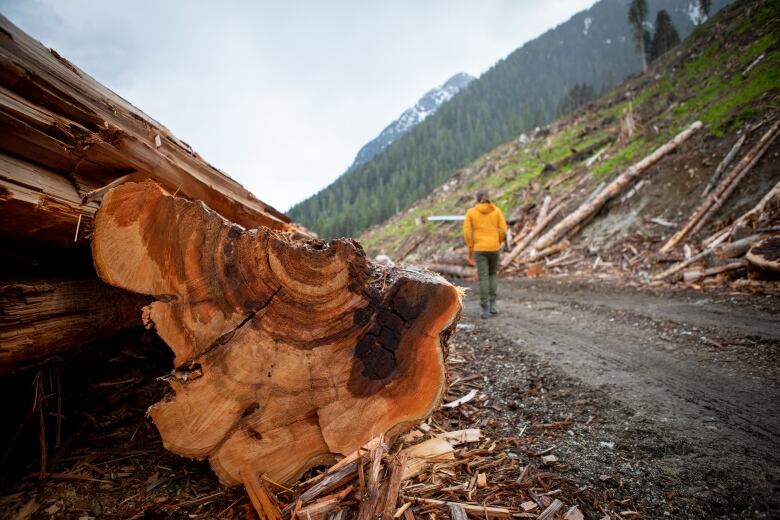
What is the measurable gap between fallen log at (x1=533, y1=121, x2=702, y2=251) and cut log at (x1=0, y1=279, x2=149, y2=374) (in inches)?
486

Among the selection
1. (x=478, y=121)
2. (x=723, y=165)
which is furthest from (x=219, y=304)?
(x=478, y=121)

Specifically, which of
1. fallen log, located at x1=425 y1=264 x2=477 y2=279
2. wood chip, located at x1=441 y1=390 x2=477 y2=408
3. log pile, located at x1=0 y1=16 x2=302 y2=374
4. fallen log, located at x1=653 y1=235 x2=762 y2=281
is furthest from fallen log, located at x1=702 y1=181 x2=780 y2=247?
log pile, located at x1=0 y1=16 x2=302 y2=374

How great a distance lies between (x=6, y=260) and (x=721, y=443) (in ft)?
14.8

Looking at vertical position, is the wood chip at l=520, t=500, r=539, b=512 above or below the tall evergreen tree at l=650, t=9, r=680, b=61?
below

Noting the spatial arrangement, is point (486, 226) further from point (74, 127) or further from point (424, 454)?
point (74, 127)

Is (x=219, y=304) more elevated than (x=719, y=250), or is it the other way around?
(x=219, y=304)

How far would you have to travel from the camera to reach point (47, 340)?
1991 mm

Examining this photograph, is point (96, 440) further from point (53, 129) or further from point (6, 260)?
point (53, 129)

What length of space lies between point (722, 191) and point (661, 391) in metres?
8.69

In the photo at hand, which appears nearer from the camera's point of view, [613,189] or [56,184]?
[56,184]

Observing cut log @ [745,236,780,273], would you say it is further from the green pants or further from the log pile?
the log pile

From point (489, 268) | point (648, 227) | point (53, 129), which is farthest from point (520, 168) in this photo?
point (53, 129)

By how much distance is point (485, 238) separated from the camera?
6.72 meters

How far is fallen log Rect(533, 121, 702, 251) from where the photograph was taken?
1238 cm
